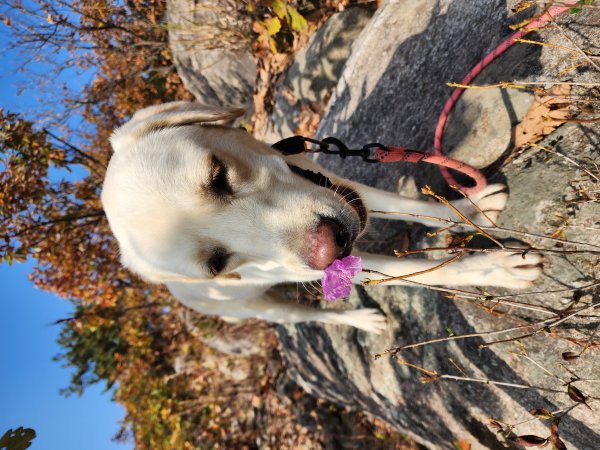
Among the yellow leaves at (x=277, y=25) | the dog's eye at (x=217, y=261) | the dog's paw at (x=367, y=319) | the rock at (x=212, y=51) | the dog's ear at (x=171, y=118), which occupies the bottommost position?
the dog's paw at (x=367, y=319)

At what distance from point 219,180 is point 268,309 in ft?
7.62

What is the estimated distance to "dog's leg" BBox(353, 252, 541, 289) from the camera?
2.54 meters

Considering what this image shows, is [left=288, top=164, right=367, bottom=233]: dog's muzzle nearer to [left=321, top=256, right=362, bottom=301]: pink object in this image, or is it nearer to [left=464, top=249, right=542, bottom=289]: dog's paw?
[left=321, top=256, right=362, bottom=301]: pink object

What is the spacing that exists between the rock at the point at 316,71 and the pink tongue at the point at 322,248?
3565 mm

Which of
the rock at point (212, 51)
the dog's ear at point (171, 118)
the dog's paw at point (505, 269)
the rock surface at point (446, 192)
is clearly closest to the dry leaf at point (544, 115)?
the rock surface at point (446, 192)

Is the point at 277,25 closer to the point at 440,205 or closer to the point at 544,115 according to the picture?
the point at 440,205

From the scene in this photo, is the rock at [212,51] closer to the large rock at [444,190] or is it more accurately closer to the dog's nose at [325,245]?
the large rock at [444,190]

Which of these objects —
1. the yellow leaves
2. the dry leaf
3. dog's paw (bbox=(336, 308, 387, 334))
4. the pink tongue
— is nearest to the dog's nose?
the pink tongue

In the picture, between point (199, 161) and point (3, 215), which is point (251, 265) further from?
point (3, 215)

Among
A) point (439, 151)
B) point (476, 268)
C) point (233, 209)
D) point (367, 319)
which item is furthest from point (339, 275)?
point (367, 319)

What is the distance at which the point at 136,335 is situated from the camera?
345 inches

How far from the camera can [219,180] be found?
249 centimetres

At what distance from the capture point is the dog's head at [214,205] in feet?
7.78

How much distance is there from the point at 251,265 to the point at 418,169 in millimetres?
1780
